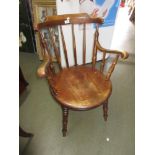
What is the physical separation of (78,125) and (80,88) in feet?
1.44

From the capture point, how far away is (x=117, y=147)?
1546 millimetres

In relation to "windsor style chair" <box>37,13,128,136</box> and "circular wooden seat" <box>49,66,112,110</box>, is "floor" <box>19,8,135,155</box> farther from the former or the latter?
Answer: "circular wooden seat" <box>49,66,112,110</box>

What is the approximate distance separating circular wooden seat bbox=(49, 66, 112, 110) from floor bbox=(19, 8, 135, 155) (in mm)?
420

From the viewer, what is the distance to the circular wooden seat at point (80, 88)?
132 centimetres

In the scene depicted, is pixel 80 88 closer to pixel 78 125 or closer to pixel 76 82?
pixel 76 82

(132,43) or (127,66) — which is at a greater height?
(132,43)

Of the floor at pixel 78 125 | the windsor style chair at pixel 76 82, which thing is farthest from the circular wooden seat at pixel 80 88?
the floor at pixel 78 125

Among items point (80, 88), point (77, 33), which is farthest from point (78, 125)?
point (77, 33)

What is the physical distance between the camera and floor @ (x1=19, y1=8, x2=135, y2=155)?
154cm

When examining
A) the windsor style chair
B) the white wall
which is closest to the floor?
the windsor style chair

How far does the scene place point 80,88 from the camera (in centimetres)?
141
